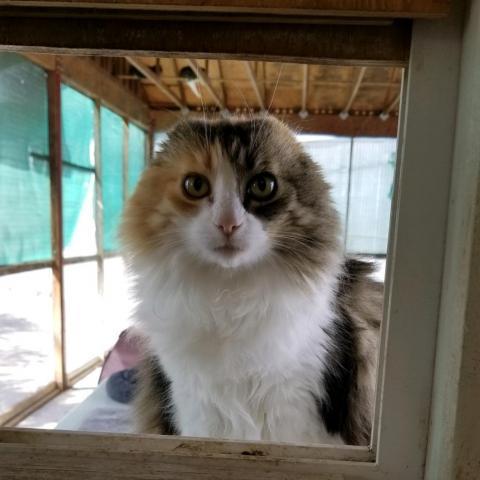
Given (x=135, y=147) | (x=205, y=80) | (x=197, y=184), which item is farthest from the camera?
(x=135, y=147)

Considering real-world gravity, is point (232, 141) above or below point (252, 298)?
above

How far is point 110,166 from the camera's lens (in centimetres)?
340

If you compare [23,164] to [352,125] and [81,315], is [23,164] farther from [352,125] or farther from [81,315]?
[352,125]

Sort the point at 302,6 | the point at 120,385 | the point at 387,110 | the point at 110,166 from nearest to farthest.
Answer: the point at 302,6 < the point at 120,385 < the point at 110,166 < the point at 387,110

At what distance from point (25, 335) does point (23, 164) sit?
0.96 m

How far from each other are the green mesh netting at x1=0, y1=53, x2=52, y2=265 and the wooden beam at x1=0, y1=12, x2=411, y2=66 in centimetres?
192

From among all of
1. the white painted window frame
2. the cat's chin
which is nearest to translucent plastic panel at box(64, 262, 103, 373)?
the cat's chin

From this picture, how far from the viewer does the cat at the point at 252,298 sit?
100 cm

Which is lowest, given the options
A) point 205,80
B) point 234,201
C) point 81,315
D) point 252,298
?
point 81,315

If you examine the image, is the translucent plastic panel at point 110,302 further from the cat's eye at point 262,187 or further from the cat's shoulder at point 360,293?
the cat's eye at point 262,187

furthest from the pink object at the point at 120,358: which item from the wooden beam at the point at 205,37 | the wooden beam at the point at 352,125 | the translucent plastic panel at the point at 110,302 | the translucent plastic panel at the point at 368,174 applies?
the wooden beam at the point at 352,125

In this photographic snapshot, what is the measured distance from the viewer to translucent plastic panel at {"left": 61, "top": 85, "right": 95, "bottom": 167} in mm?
2990

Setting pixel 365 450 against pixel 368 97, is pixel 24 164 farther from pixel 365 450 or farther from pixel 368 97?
pixel 368 97

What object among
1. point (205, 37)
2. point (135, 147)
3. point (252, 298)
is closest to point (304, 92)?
point (135, 147)
